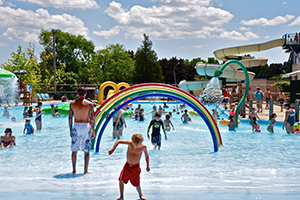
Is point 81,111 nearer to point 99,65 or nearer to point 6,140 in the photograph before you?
point 6,140

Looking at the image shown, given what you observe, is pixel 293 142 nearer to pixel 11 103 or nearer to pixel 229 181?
pixel 229 181

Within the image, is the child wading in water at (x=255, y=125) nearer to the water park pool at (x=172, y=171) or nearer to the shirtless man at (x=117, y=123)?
the water park pool at (x=172, y=171)

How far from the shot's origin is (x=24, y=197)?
4809 millimetres

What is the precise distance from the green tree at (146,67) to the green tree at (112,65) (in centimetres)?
616

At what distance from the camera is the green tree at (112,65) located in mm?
50906

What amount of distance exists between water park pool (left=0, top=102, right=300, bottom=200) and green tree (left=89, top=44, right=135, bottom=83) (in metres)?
40.3

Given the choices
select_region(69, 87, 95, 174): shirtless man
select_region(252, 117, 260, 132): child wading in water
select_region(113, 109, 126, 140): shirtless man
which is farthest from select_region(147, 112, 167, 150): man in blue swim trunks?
select_region(252, 117, 260, 132): child wading in water

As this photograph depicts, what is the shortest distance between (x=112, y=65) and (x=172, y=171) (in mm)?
46084

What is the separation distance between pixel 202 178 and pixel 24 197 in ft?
10.8

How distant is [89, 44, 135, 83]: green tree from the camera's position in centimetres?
5091

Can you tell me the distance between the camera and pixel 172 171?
6566 millimetres

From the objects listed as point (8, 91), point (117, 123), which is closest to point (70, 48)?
point (8, 91)

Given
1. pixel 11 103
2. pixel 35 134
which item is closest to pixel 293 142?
pixel 35 134

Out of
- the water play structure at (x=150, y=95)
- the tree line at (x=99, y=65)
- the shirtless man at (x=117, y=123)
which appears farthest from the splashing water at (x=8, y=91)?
the water play structure at (x=150, y=95)
